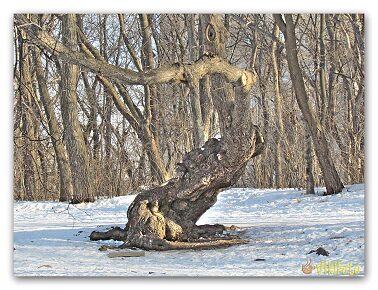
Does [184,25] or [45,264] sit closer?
[45,264]

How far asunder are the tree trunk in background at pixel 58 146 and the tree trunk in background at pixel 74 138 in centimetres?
4

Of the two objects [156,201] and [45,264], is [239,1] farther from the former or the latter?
[45,264]

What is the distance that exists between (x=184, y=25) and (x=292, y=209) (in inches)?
64.7

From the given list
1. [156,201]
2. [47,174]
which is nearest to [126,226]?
[156,201]

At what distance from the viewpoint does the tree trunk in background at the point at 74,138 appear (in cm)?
670

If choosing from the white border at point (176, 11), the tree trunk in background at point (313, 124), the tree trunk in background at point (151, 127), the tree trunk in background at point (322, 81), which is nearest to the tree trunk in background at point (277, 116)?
the tree trunk in background at point (313, 124)

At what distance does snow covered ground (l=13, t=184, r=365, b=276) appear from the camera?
6246 mm

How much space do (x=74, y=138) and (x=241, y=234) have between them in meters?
1.47

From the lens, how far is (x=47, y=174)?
666cm

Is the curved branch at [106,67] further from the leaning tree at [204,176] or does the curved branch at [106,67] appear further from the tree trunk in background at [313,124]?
the tree trunk in background at [313,124]

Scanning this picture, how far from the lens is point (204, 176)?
6.69 metres

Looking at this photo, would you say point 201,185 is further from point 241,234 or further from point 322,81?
point 322,81
